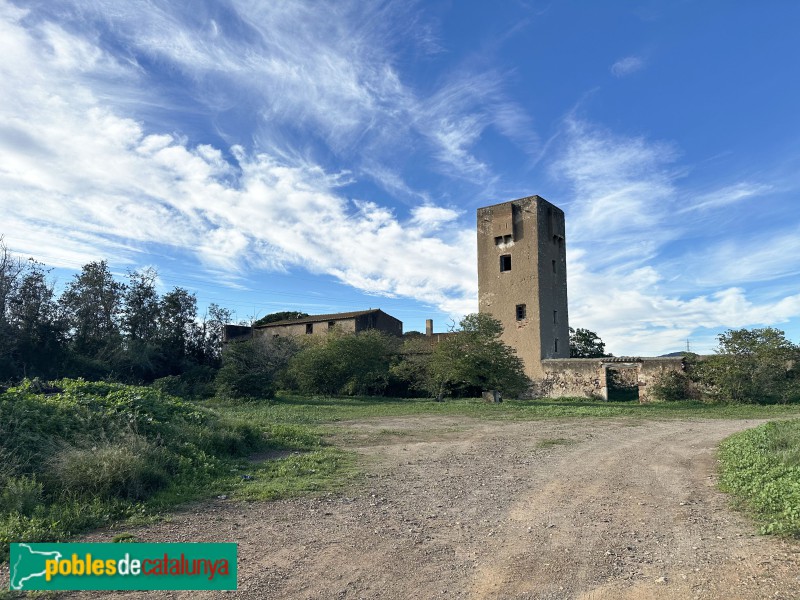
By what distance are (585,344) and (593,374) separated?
38.5 feet

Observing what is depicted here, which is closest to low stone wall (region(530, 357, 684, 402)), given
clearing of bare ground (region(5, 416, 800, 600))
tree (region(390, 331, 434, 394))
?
tree (region(390, 331, 434, 394))

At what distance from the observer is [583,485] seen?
7340 millimetres

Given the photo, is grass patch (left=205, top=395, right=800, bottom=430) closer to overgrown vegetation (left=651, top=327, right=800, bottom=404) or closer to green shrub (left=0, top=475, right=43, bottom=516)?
overgrown vegetation (left=651, top=327, right=800, bottom=404)

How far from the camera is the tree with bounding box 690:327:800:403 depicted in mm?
22484

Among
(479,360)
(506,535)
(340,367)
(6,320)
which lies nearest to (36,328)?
(6,320)

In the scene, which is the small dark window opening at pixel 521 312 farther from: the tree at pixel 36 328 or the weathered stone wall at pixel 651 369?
the tree at pixel 36 328

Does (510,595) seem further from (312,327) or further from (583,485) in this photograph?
(312,327)

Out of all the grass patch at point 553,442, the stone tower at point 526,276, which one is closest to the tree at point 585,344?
the stone tower at point 526,276

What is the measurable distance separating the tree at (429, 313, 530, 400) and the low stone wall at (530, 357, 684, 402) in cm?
357

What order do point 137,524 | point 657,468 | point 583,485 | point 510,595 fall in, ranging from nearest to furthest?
point 510,595
point 137,524
point 583,485
point 657,468

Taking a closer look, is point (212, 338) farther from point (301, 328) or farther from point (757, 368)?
point (757, 368)

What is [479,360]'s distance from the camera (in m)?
24.6

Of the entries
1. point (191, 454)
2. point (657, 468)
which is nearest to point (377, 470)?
point (191, 454)

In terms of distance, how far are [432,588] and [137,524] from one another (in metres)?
3.74
